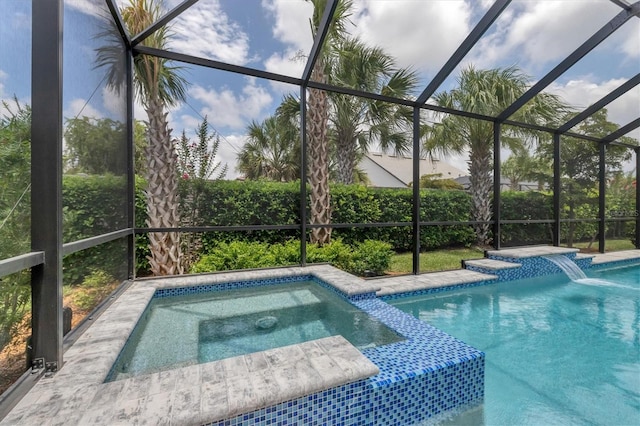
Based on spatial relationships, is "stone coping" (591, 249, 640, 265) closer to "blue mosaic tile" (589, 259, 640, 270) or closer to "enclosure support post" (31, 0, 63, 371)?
"blue mosaic tile" (589, 259, 640, 270)

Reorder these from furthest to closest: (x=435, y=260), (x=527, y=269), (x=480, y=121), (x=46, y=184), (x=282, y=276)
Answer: (x=480, y=121) → (x=435, y=260) → (x=527, y=269) → (x=282, y=276) → (x=46, y=184)

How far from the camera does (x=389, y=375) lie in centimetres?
209

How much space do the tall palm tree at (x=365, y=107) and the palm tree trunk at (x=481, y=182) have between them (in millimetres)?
2173

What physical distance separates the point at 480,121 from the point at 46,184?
9465mm

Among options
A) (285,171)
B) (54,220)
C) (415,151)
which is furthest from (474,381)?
(285,171)

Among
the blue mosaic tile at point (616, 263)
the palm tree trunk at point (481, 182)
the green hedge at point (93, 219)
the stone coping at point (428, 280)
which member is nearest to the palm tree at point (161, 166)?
the green hedge at point (93, 219)

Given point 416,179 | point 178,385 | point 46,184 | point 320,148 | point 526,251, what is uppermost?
point 320,148

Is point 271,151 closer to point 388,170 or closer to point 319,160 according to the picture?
point 319,160

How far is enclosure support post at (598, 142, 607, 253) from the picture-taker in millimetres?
7776

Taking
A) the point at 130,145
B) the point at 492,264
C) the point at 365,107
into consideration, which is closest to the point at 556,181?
the point at 492,264

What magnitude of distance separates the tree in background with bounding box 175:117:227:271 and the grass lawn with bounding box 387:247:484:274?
425 cm

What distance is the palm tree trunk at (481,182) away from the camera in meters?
8.84

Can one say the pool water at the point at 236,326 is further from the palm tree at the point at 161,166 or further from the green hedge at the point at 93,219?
the palm tree at the point at 161,166

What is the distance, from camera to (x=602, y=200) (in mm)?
7930
